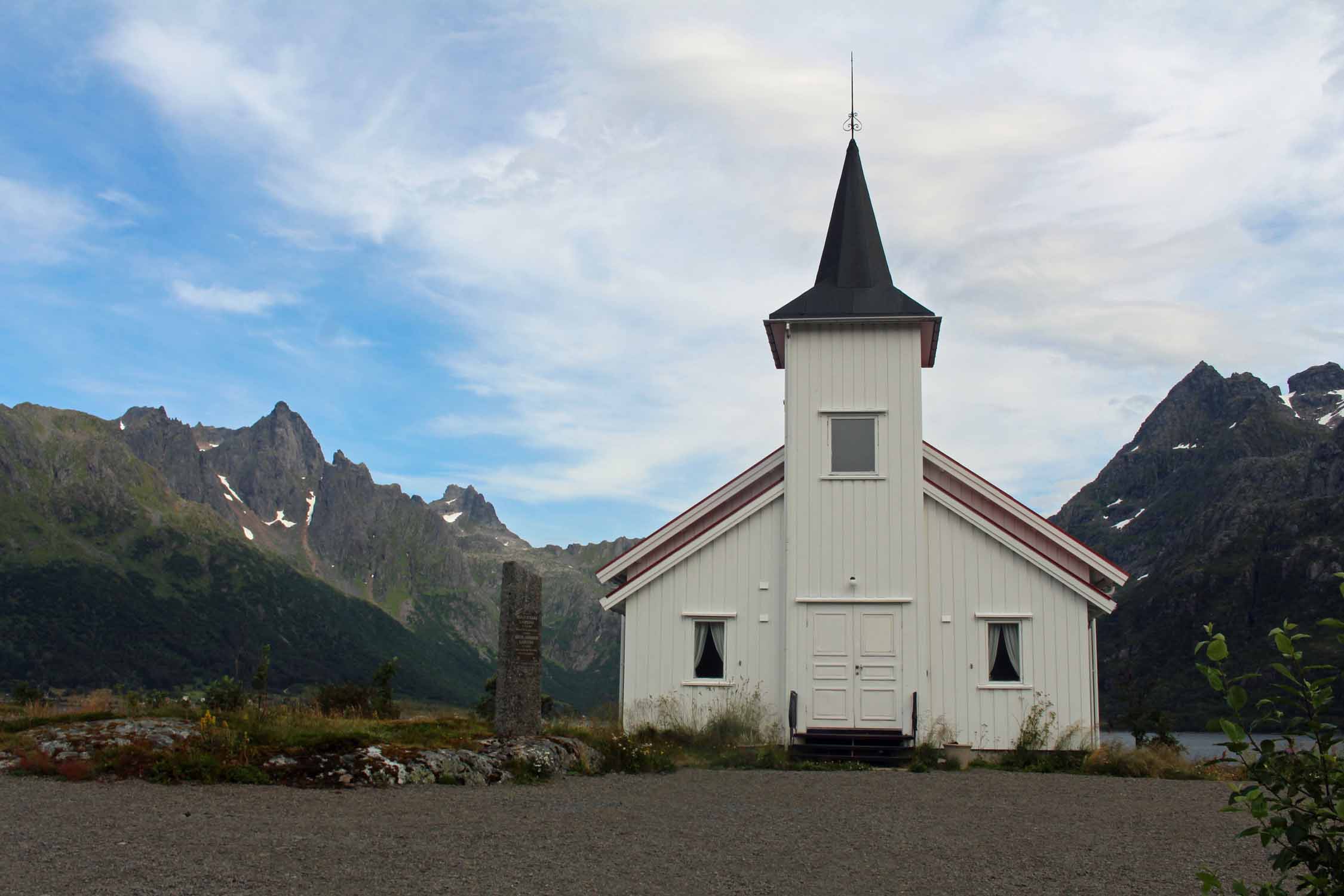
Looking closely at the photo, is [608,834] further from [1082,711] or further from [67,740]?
[1082,711]

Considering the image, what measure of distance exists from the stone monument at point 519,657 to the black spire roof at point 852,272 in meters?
7.16

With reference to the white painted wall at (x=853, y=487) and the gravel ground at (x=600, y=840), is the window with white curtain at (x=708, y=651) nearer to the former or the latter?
the white painted wall at (x=853, y=487)

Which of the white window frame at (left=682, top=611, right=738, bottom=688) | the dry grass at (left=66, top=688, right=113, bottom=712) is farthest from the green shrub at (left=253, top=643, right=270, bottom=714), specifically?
the white window frame at (left=682, top=611, right=738, bottom=688)

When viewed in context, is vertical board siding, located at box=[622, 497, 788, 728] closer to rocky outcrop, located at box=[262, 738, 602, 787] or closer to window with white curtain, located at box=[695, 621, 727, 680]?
window with white curtain, located at box=[695, 621, 727, 680]

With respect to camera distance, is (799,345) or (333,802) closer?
(333,802)

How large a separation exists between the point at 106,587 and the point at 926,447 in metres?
173

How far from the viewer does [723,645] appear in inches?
839

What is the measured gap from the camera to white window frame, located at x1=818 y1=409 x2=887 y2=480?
68.3ft

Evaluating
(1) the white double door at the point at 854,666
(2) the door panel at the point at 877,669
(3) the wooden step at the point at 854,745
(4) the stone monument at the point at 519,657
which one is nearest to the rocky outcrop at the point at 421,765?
(4) the stone monument at the point at 519,657

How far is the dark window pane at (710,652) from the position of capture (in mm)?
21297

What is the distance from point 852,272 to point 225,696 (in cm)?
1341

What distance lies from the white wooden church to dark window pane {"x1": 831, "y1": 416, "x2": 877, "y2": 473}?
3 centimetres

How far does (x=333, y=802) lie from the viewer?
40.3 ft

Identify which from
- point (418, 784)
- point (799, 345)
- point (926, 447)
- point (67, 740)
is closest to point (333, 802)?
point (418, 784)
